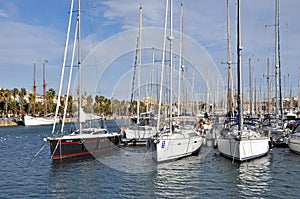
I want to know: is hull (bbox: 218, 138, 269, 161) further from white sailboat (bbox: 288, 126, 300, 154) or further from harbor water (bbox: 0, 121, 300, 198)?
white sailboat (bbox: 288, 126, 300, 154)

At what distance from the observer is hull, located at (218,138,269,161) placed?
87.8 ft

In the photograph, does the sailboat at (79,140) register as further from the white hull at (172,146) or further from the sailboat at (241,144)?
the sailboat at (241,144)

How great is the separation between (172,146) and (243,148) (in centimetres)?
534

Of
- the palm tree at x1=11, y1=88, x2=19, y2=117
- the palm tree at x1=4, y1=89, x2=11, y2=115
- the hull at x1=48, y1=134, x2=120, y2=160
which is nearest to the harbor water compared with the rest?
the hull at x1=48, y1=134, x2=120, y2=160

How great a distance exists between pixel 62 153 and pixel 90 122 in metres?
7.42

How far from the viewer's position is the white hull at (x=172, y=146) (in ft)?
87.5

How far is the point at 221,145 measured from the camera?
30.0m

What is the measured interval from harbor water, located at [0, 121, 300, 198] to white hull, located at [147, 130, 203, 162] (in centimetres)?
59

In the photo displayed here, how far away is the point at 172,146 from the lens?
90.9 feet

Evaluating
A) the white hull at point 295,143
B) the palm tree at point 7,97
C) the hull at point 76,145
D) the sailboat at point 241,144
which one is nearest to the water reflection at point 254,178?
the sailboat at point 241,144

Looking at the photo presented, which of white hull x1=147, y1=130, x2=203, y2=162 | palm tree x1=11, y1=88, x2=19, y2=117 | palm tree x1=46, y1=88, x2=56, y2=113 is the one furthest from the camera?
palm tree x1=46, y1=88, x2=56, y2=113

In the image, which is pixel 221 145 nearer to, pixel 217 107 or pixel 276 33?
pixel 276 33

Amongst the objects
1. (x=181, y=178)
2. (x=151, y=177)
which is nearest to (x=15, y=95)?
(x=151, y=177)

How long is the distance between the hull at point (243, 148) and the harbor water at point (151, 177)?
2.06ft
